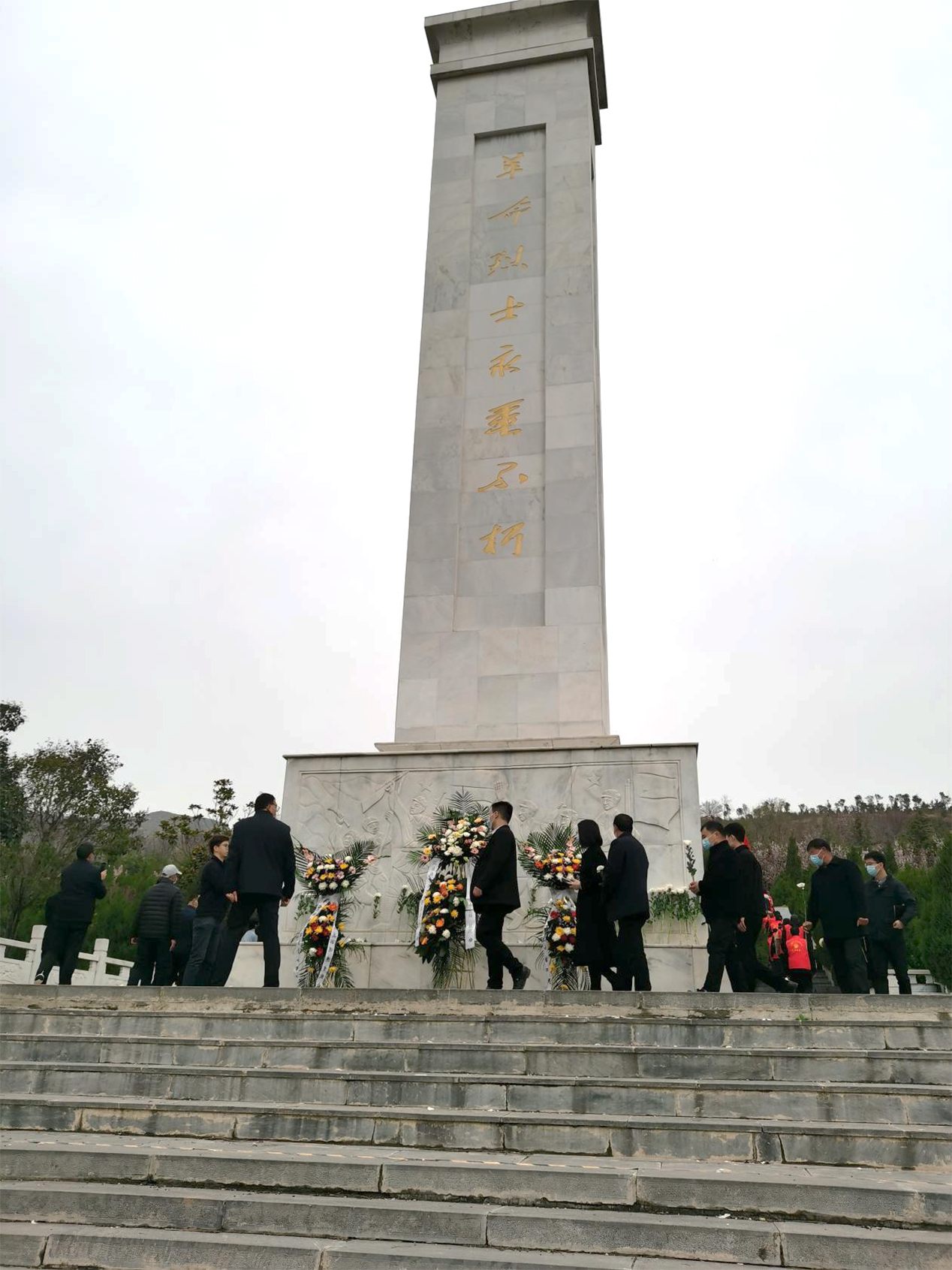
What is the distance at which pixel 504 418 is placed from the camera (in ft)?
47.5

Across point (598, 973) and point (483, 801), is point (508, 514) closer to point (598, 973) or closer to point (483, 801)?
point (483, 801)

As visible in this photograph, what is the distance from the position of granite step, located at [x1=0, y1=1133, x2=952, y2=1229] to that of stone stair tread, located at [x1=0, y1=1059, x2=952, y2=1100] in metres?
0.64

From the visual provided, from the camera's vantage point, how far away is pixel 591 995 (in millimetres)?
7074

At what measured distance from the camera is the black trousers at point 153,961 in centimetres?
1030

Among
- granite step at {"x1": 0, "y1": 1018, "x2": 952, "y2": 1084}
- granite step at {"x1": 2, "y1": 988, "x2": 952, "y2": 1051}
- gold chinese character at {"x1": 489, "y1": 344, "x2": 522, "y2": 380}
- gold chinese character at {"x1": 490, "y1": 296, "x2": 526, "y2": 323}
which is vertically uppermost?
gold chinese character at {"x1": 490, "y1": 296, "x2": 526, "y2": 323}

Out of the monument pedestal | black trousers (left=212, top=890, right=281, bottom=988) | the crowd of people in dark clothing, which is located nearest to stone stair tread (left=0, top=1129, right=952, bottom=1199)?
black trousers (left=212, top=890, right=281, bottom=988)

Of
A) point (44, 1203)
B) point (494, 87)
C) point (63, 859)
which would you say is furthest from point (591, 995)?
point (63, 859)

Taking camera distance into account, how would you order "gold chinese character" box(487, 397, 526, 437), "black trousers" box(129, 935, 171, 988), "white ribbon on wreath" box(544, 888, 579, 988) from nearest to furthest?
"white ribbon on wreath" box(544, 888, 579, 988)
"black trousers" box(129, 935, 171, 988)
"gold chinese character" box(487, 397, 526, 437)

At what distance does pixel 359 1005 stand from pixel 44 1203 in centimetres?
322

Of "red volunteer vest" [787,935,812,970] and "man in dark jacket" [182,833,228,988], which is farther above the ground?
"red volunteer vest" [787,935,812,970]

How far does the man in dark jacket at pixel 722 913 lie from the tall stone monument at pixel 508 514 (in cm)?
204

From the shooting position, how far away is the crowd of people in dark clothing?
8.21 meters

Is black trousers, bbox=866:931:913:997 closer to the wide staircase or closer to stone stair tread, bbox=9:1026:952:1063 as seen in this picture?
the wide staircase

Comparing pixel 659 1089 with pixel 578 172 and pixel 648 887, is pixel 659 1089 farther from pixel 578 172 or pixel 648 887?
pixel 578 172
